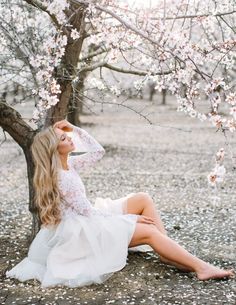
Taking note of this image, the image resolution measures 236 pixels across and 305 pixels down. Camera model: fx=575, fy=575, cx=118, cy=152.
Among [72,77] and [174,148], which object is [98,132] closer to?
[174,148]

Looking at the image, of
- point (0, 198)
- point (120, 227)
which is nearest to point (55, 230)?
point (120, 227)

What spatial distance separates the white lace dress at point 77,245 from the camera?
439 centimetres

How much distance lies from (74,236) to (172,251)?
0.77 m

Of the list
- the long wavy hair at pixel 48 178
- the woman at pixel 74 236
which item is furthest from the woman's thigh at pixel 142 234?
the long wavy hair at pixel 48 178

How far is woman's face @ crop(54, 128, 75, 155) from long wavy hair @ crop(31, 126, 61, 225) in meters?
0.07

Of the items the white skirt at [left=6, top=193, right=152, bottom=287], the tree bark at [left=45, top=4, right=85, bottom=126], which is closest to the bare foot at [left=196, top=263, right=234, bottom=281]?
the white skirt at [left=6, top=193, right=152, bottom=287]

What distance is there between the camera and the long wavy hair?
454cm

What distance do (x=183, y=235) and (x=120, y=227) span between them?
62.8 inches

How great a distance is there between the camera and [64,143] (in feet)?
15.3

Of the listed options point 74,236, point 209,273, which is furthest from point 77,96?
point 209,273

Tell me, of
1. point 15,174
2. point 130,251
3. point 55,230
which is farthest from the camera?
point 15,174

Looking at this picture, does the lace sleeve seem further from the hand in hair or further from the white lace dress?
the white lace dress

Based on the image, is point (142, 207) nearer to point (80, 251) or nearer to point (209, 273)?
point (80, 251)

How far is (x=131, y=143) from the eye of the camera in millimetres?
16422
